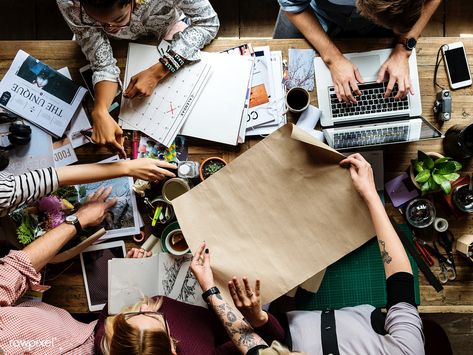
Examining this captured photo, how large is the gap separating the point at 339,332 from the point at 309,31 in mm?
997

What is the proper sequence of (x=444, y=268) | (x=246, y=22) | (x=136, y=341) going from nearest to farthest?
(x=136, y=341), (x=444, y=268), (x=246, y=22)

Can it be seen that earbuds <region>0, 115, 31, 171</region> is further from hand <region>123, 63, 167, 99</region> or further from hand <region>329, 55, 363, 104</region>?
hand <region>329, 55, 363, 104</region>

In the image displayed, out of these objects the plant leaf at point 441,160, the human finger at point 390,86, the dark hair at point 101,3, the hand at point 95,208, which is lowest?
the hand at point 95,208

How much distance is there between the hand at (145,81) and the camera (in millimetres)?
1572

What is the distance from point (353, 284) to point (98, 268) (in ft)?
2.89

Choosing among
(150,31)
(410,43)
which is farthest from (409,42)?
(150,31)

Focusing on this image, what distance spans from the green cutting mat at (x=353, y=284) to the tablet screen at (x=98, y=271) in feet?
2.17

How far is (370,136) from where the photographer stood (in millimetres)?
1530

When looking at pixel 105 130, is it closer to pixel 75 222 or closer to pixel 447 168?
pixel 75 222

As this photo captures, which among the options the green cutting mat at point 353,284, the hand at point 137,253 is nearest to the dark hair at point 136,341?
the hand at point 137,253

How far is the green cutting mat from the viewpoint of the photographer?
1587mm

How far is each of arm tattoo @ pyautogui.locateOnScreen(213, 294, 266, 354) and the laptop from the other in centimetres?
63

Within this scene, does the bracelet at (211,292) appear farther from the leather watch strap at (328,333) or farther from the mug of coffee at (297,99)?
the mug of coffee at (297,99)

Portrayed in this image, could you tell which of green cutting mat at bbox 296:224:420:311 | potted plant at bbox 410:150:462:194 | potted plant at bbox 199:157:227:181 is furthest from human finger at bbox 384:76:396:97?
potted plant at bbox 199:157:227:181
